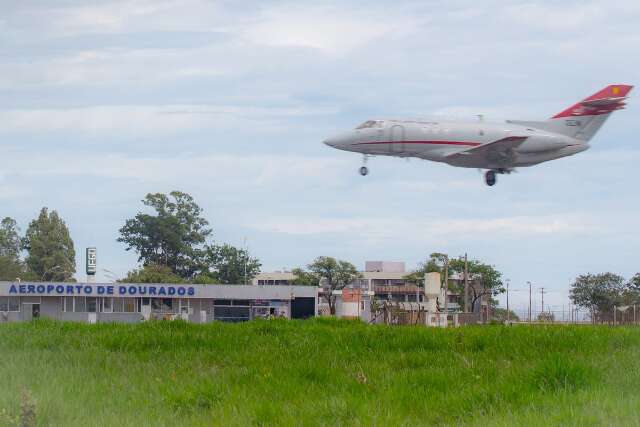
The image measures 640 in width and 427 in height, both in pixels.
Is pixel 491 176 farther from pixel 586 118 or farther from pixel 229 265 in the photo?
pixel 229 265

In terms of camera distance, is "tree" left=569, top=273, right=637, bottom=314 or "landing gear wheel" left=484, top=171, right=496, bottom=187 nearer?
"landing gear wheel" left=484, top=171, right=496, bottom=187

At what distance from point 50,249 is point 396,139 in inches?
4181

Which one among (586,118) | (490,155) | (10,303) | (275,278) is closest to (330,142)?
(490,155)

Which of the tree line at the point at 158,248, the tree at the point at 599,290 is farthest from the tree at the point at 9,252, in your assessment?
the tree at the point at 599,290

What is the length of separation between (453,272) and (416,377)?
139 m

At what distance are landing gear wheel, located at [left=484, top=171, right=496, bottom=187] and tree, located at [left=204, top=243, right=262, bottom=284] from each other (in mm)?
103280

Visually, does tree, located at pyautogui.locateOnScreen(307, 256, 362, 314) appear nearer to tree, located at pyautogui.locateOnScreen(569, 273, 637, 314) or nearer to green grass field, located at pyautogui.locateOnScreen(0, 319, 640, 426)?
tree, located at pyautogui.locateOnScreen(569, 273, 637, 314)

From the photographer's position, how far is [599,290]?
122 metres

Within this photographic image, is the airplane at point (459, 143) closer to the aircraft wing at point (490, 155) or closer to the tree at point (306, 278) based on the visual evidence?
the aircraft wing at point (490, 155)

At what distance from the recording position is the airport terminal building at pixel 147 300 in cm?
10338

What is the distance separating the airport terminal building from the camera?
339ft

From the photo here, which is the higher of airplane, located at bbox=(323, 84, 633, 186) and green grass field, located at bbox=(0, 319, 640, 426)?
airplane, located at bbox=(323, 84, 633, 186)

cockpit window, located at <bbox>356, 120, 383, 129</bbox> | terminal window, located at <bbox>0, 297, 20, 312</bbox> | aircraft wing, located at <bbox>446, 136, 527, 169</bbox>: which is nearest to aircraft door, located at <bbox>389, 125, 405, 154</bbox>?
cockpit window, located at <bbox>356, 120, 383, 129</bbox>

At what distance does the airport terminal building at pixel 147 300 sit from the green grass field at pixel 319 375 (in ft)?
277
